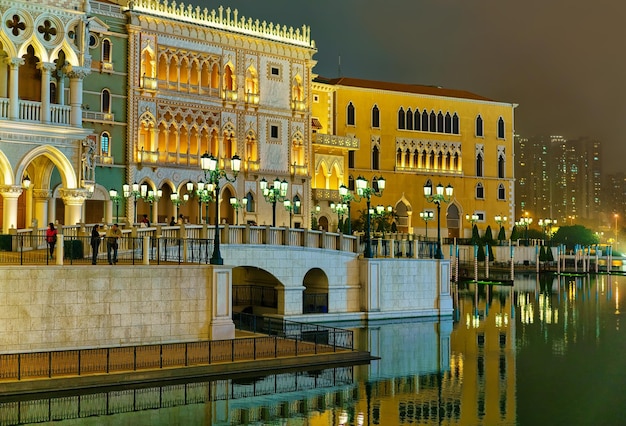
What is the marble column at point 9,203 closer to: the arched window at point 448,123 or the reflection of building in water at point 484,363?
the reflection of building in water at point 484,363

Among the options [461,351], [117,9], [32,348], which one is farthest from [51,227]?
[117,9]

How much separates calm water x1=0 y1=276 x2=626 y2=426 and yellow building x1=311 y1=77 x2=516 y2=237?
34.7 meters

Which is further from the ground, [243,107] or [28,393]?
[243,107]

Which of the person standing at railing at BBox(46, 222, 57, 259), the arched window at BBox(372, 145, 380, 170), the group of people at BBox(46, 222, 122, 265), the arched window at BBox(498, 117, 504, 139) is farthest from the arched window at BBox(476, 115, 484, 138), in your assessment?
the person standing at railing at BBox(46, 222, 57, 259)

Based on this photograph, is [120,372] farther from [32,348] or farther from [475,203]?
[475,203]

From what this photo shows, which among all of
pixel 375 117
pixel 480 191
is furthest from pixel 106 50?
pixel 480 191

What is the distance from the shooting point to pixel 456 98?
248ft

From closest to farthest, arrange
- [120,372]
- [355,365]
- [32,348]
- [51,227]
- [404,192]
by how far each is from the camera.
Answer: [120,372]
[32,348]
[355,365]
[51,227]
[404,192]

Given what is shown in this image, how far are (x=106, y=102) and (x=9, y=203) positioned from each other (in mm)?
20835

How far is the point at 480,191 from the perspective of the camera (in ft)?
253

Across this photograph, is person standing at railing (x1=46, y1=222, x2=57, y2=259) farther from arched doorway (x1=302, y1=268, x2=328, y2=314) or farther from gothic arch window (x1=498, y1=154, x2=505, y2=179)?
gothic arch window (x1=498, y1=154, x2=505, y2=179)

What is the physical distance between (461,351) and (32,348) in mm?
13733

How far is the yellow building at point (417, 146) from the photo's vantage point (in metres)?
69.4

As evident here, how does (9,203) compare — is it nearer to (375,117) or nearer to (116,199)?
(116,199)
